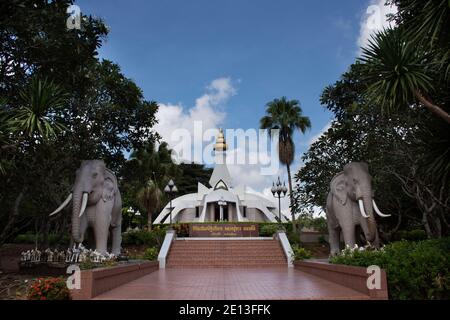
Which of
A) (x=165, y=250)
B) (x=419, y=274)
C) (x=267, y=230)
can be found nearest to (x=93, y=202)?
(x=165, y=250)

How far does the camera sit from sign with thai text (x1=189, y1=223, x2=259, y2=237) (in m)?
26.7

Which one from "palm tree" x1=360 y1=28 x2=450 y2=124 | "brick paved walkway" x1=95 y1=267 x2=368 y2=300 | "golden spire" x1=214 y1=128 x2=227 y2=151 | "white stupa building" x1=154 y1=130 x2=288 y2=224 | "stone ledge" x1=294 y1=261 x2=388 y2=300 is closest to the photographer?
"stone ledge" x1=294 y1=261 x2=388 y2=300

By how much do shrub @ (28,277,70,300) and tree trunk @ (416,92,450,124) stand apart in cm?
718

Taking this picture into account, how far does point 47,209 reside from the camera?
1925 cm

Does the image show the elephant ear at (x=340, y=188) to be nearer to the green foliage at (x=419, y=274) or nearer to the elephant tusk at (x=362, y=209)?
the elephant tusk at (x=362, y=209)

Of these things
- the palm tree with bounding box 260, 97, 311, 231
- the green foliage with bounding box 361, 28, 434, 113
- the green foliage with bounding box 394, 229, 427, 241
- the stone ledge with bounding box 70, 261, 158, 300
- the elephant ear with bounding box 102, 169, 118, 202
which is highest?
the palm tree with bounding box 260, 97, 311, 231

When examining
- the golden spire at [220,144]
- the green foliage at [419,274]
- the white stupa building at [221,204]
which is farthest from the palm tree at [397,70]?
the golden spire at [220,144]

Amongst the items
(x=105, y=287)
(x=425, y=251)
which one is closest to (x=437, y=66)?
(x=425, y=251)

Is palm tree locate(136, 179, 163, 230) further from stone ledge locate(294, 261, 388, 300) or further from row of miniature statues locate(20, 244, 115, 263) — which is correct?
stone ledge locate(294, 261, 388, 300)

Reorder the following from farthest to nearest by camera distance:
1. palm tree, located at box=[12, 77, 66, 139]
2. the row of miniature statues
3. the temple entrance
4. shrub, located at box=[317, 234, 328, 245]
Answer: the temple entrance < shrub, located at box=[317, 234, 328, 245] < the row of miniature statues < palm tree, located at box=[12, 77, 66, 139]

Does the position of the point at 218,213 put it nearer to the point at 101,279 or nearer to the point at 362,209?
the point at 362,209

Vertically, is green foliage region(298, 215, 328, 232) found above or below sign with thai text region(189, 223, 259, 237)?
above

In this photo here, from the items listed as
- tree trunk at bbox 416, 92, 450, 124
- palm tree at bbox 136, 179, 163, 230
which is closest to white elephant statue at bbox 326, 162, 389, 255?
tree trunk at bbox 416, 92, 450, 124
